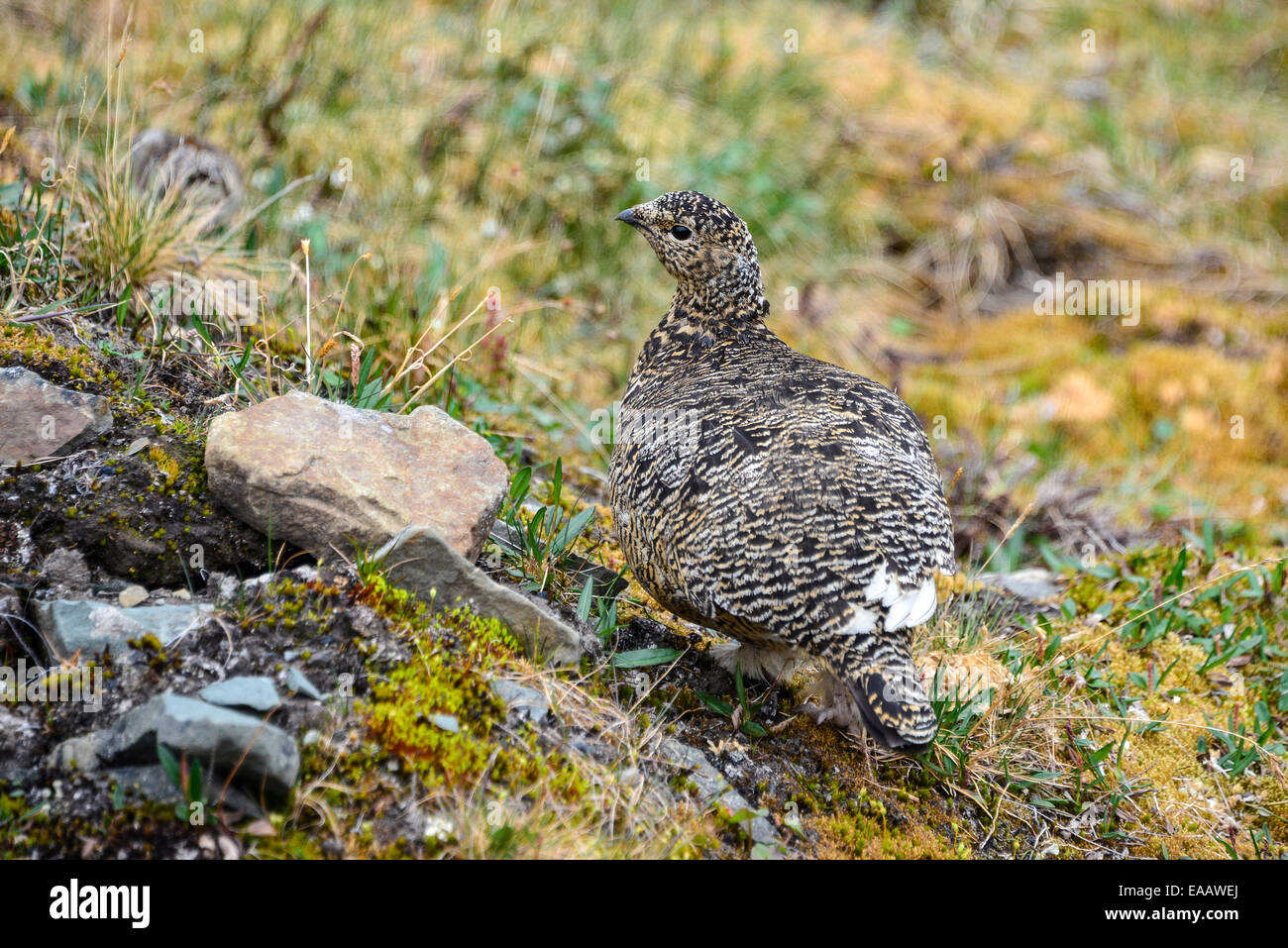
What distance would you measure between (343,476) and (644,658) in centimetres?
138

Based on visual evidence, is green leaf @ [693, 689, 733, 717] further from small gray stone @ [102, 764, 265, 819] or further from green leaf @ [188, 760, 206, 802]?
green leaf @ [188, 760, 206, 802]

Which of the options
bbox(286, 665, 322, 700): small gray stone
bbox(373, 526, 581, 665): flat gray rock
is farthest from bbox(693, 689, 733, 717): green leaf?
bbox(286, 665, 322, 700): small gray stone

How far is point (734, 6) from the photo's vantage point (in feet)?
38.1

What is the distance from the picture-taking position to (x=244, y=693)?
10.0ft

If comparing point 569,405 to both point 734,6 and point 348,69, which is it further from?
point 734,6

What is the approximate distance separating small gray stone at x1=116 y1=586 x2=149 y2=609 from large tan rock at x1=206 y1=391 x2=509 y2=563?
439 millimetres

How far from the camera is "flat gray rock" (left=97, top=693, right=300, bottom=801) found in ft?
9.19

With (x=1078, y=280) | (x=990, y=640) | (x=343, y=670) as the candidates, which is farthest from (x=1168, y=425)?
(x=343, y=670)

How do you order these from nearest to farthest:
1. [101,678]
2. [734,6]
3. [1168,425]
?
[101,678] < [1168,425] < [734,6]

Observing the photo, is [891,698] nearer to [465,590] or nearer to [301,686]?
[465,590]

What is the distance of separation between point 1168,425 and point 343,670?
23.3 feet

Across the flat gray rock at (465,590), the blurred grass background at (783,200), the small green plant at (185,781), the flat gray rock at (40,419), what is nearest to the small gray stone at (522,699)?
the flat gray rock at (465,590)

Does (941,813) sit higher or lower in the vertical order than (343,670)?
lower

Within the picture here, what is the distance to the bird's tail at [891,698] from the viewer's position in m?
3.35
